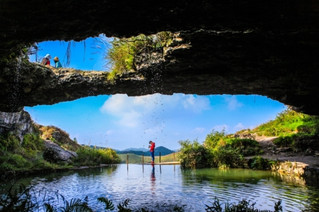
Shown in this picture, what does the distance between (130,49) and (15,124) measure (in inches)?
573

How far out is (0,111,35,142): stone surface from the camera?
16516mm

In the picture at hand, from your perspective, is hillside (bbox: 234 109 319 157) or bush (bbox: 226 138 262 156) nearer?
hillside (bbox: 234 109 319 157)

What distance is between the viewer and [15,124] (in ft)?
59.4

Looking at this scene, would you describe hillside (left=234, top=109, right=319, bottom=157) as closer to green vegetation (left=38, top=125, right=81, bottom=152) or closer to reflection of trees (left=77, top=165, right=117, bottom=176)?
reflection of trees (left=77, top=165, right=117, bottom=176)

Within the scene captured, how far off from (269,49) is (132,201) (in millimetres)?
5390

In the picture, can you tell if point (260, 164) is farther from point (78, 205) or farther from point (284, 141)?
point (78, 205)

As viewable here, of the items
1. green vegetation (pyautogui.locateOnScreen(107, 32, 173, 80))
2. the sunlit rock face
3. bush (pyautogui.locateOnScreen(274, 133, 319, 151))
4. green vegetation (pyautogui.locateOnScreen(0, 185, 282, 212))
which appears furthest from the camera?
bush (pyautogui.locateOnScreen(274, 133, 319, 151))

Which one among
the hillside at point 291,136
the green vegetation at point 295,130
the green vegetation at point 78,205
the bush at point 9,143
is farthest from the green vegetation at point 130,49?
the green vegetation at point 295,130

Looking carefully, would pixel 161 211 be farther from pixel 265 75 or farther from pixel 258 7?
pixel 265 75

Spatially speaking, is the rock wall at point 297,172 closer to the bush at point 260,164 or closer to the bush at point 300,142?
the bush at point 260,164

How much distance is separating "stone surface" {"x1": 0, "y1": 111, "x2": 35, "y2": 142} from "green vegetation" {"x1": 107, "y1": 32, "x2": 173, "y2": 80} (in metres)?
11.8

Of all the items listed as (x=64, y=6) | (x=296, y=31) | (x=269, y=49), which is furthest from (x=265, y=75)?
(x=64, y=6)

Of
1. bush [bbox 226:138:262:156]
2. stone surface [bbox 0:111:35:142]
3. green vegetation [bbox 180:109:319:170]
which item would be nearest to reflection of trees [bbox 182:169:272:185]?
green vegetation [bbox 180:109:319:170]

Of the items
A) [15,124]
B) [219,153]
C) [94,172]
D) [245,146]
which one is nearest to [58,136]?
[15,124]
